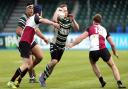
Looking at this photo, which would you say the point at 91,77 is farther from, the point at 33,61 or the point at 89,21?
the point at 89,21

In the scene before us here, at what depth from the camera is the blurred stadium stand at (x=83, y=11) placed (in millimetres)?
44062

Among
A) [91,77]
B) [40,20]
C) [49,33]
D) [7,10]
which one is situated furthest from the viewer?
[7,10]

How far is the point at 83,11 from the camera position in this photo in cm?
4741

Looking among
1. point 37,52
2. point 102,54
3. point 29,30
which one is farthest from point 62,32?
point 102,54

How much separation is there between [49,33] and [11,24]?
7.28 metres

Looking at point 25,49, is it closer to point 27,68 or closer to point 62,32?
point 27,68

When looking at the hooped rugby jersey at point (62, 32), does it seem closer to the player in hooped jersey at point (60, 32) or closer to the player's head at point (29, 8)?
the player in hooped jersey at point (60, 32)

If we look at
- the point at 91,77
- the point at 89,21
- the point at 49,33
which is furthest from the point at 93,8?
the point at 91,77

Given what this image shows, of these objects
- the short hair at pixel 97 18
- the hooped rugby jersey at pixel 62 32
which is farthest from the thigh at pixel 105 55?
the hooped rugby jersey at pixel 62 32

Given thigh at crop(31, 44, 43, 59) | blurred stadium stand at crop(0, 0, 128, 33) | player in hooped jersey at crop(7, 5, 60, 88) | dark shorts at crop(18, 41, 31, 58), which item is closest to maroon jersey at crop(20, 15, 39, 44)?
player in hooped jersey at crop(7, 5, 60, 88)

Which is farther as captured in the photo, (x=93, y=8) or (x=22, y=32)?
(x=93, y=8)

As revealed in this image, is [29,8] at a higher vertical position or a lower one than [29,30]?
higher

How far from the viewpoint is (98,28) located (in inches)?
572

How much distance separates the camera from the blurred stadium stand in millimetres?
44062
